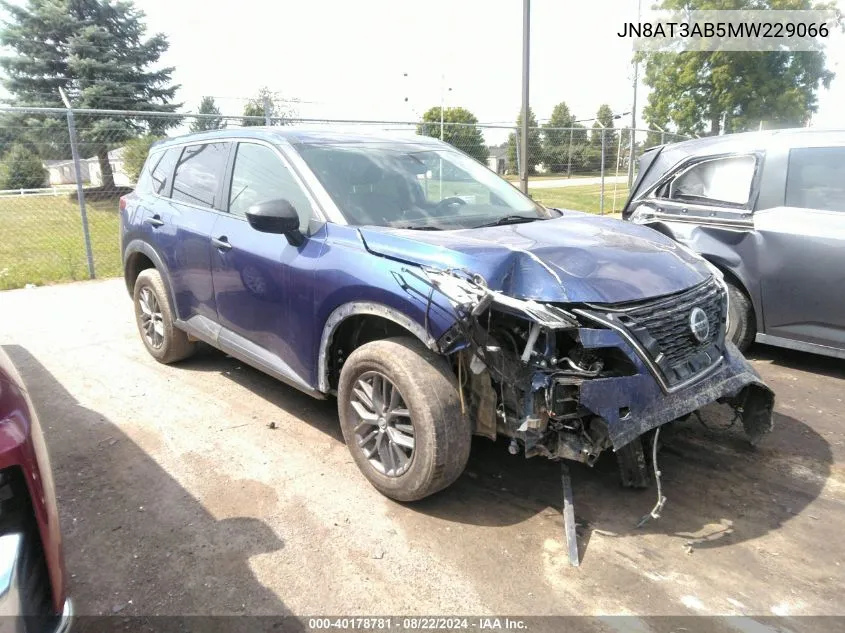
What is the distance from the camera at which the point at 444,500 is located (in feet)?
11.0

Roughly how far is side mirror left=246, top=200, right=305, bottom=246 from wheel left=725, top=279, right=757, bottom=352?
3734 millimetres

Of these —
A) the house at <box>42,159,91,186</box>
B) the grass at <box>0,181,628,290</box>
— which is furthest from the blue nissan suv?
the house at <box>42,159,91,186</box>

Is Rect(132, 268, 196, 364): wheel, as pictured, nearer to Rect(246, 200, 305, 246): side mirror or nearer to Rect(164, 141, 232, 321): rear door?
Rect(164, 141, 232, 321): rear door

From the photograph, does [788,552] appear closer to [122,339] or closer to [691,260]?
[691,260]

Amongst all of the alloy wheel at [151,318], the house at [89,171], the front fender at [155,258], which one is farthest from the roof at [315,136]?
the house at [89,171]

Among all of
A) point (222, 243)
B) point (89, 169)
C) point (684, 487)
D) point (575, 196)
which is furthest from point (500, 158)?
point (684, 487)

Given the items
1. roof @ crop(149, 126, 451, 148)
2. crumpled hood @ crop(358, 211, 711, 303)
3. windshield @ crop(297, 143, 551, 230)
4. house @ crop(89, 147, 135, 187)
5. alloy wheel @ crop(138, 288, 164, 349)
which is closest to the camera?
crumpled hood @ crop(358, 211, 711, 303)

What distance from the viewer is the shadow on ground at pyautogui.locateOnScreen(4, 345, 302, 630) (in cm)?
259

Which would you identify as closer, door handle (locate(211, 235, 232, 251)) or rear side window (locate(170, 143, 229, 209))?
door handle (locate(211, 235, 232, 251))

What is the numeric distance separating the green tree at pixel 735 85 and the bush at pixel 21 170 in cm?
2885

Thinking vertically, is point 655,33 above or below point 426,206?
above

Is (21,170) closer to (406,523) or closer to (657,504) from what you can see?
(406,523)

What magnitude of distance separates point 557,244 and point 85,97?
2140cm

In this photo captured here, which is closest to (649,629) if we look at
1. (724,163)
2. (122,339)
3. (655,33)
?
(724,163)
